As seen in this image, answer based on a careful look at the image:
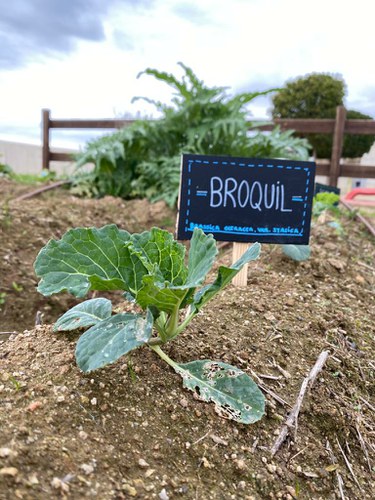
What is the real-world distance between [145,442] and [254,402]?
0.98ft

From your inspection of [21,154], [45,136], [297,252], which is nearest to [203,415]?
[297,252]

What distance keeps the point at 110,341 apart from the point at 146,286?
16 cm

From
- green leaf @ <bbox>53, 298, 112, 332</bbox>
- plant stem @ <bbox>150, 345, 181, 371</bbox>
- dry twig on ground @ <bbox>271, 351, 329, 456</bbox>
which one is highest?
green leaf @ <bbox>53, 298, 112, 332</bbox>

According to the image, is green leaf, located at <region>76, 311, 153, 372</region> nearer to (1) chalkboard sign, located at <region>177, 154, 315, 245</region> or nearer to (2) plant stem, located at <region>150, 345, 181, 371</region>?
(2) plant stem, located at <region>150, 345, 181, 371</region>

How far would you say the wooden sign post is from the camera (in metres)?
2.11

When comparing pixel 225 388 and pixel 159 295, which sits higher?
pixel 159 295

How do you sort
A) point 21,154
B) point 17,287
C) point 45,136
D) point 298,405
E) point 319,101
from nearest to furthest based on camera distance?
point 298,405 < point 17,287 < point 45,136 < point 21,154 < point 319,101

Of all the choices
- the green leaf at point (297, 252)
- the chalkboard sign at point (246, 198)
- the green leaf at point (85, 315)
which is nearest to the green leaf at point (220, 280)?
the green leaf at point (85, 315)

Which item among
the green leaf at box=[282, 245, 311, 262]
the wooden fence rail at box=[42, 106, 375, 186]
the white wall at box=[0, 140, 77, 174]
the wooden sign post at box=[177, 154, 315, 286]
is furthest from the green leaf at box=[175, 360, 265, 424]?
the white wall at box=[0, 140, 77, 174]

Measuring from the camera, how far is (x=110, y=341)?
1233mm

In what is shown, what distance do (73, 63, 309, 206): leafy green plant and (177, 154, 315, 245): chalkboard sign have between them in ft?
7.27

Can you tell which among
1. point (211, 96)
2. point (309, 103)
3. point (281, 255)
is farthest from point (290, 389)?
point (309, 103)

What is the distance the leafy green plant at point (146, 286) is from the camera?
1258mm

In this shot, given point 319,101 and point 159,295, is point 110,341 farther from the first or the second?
point 319,101
